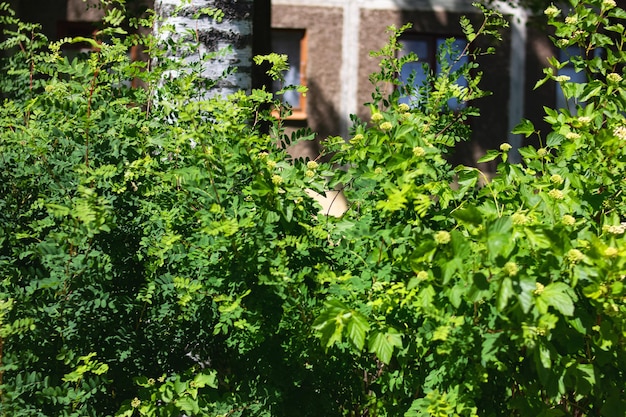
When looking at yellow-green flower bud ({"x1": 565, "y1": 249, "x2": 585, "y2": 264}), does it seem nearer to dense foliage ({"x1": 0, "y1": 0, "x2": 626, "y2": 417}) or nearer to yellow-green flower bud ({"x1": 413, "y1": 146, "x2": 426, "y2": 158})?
dense foliage ({"x1": 0, "y1": 0, "x2": 626, "y2": 417})

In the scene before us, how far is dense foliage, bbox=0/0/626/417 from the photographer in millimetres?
2439

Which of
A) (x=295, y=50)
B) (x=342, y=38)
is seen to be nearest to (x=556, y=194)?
(x=342, y=38)

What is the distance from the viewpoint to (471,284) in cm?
235

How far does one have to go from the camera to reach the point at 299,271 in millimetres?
2824

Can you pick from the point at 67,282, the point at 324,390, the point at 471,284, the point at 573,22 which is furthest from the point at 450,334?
the point at 573,22

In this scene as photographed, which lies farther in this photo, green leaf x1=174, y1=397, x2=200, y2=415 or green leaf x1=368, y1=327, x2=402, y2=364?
green leaf x1=174, y1=397, x2=200, y2=415

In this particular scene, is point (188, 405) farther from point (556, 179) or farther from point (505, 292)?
point (556, 179)

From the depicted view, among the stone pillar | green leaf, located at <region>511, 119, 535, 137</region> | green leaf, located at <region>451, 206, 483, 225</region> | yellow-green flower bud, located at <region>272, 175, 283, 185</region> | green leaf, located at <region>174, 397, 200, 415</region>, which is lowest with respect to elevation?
green leaf, located at <region>174, 397, 200, 415</region>

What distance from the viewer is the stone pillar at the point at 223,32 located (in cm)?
459

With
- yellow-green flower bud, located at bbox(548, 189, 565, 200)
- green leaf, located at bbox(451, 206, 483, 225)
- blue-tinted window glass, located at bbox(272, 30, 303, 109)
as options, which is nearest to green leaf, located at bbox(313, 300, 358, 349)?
green leaf, located at bbox(451, 206, 483, 225)

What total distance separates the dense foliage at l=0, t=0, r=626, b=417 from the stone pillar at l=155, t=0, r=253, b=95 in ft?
4.34

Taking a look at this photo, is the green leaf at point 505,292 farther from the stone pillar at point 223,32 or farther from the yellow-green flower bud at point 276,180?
the stone pillar at point 223,32

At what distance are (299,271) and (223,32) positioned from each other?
7.50 feet

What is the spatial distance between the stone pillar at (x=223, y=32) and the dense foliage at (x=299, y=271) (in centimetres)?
132
